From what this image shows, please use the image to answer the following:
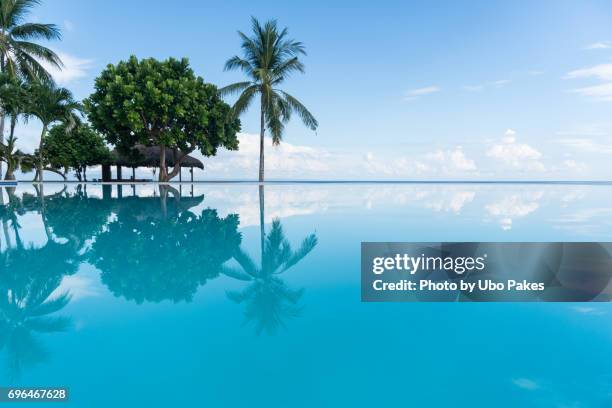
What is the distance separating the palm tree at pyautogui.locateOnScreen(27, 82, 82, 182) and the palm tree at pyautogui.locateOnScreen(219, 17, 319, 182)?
954 centimetres

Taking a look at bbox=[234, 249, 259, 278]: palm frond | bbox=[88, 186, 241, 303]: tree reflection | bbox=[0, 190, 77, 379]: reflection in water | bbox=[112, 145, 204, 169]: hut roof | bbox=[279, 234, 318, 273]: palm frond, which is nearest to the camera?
bbox=[0, 190, 77, 379]: reflection in water

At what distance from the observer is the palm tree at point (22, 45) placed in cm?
2030

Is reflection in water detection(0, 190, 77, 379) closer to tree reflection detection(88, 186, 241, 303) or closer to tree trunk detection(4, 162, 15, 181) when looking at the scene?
tree reflection detection(88, 186, 241, 303)

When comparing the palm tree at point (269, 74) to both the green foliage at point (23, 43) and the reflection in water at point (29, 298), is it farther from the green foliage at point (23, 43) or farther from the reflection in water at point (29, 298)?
the reflection in water at point (29, 298)

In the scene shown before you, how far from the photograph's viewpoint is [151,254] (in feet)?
14.1

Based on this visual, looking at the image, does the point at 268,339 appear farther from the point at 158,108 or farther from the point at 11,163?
the point at 11,163

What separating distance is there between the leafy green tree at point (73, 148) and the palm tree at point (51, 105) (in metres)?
6.65

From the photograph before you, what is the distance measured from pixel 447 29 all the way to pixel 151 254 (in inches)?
923

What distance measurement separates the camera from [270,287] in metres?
3.15

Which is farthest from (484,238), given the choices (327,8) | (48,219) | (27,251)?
(327,8)

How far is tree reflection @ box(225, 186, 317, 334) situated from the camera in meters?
2.45

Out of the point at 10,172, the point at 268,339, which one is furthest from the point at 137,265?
the point at 10,172

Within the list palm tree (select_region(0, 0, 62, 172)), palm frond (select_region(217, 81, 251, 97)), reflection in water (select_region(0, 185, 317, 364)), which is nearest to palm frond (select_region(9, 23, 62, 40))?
palm tree (select_region(0, 0, 62, 172))

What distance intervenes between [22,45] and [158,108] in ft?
28.5
